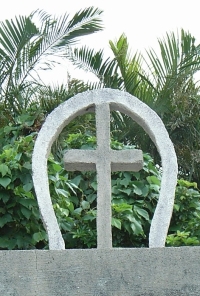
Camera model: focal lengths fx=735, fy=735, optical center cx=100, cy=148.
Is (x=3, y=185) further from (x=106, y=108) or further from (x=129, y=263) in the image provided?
(x=129, y=263)

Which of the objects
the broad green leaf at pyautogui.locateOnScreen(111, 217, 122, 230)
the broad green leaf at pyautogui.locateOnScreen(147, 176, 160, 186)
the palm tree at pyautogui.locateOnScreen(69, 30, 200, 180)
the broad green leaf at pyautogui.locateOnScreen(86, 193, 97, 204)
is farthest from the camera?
the palm tree at pyautogui.locateOnScreen(69, 30, 200, 180)

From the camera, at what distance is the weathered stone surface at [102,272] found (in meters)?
4.04

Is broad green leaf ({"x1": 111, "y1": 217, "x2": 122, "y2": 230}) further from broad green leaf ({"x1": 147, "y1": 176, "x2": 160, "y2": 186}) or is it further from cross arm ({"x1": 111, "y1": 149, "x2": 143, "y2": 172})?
cross arm ({"x1": 111, "y1": 149, "x2": 143, "y2": 172})

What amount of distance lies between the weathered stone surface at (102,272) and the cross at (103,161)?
10.3 inches

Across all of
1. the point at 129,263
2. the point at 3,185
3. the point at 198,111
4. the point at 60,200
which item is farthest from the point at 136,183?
the point at 198,111

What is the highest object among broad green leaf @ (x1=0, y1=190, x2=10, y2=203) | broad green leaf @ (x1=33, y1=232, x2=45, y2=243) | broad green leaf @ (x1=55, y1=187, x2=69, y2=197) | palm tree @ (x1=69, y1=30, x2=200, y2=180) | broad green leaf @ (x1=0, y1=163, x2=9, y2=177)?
palm tree @ (x1=69, y1=30, x2=200, y2=180)

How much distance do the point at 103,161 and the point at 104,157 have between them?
0.09ft

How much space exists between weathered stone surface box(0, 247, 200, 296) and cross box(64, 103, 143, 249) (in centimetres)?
26

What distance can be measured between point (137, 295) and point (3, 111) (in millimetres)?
4437

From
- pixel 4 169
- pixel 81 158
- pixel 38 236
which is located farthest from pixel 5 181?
pixel 81 158

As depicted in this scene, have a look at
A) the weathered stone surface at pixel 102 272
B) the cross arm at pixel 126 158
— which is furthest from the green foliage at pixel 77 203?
the weathered stone surface at pixel 102 272

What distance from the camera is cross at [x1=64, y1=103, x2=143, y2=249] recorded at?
14.2 feet

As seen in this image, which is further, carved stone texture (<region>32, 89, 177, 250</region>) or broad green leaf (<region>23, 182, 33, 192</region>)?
broad green leaf (<region>23, 182, 33, 192</region>)

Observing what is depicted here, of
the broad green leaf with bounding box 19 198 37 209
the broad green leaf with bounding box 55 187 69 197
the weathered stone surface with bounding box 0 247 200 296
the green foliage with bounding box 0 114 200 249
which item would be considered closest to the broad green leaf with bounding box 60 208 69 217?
the green foliage with bounding box 0 114 200 249
